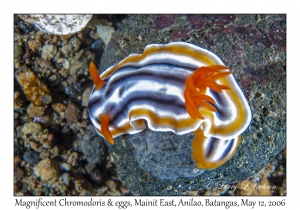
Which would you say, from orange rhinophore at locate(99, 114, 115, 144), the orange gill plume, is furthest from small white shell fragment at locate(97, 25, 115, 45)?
the orange gill plume

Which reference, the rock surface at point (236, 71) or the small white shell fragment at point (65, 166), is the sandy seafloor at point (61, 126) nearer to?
the small white shell fragment at point (65, 166)

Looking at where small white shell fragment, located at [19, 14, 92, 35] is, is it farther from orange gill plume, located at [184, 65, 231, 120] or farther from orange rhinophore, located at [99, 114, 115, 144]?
orange gill plume, located at [184, 65, 231, 120]

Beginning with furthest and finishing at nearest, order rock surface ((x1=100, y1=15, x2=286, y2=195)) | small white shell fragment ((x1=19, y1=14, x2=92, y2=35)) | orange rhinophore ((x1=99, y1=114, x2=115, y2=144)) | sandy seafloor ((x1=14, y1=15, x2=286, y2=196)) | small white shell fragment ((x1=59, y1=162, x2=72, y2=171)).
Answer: small white shell fragment ((x1=59, y1=162, x2=72, y2=171)) → sandy seafloor ((x1=14, y1=15, x2=286, y2=196)) → small white shell fragment ((x1=19, y1=14, x2=92, y2=35)) → rock surface ((x1=100, y1=15, x2=286, y2=195)) → orange rhinophore ((x1=99, y1=114, x2=115, y2=144))

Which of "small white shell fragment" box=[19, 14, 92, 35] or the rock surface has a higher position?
"small white shell fragment" box=[19, 14, 92, 35]

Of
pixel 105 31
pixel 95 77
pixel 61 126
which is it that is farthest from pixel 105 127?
pixel 105 31

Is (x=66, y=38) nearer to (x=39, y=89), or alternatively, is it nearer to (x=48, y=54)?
(x=48, y=54)

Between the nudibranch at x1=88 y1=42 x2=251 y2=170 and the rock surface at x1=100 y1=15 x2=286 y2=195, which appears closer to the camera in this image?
the nudibranch at x1=88 y1=42 x2=251 y2=170

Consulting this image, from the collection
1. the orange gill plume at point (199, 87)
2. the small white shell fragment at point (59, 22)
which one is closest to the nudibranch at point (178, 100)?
the orange gill plume at point (199, 87)
